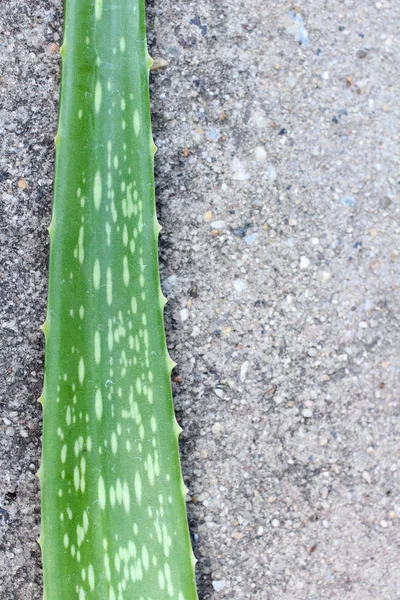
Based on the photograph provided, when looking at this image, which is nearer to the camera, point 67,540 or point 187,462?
point 67,540

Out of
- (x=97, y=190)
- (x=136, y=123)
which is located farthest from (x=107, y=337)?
(x=136, y=123)

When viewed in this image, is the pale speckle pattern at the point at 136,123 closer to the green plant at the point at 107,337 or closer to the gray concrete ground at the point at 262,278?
the green plant at the point at 107,337

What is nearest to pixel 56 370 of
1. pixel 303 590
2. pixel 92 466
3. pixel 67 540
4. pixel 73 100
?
pixel 92 466

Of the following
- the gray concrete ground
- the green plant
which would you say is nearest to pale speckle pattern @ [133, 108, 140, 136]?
the green plant

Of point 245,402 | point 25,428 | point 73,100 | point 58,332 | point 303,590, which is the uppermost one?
point 73,100

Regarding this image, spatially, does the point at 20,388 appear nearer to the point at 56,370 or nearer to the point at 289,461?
the point at 56,370

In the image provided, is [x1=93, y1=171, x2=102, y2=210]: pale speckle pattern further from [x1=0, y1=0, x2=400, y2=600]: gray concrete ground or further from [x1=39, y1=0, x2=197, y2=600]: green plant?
[x1=0, y1=0, x2=400, y2=600]: gray concrete ground
